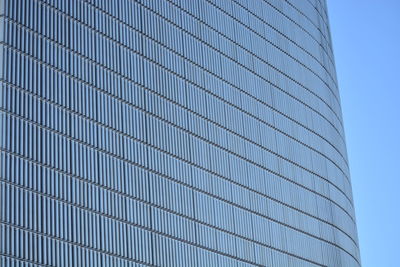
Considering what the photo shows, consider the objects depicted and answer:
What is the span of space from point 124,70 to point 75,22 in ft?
28.3

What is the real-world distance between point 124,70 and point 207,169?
16008 millimetres

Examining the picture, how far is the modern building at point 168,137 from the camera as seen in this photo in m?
102

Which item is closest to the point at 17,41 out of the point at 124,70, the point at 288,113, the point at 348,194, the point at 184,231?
the point at 124,70

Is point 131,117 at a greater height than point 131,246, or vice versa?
point 131,117

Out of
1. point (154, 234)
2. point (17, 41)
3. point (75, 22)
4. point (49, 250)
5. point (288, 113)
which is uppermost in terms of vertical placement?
point (288, 113)

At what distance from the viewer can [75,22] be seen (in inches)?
4414

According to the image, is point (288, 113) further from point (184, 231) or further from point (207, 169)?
point (184, 231)

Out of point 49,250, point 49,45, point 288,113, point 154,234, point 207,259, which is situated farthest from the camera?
point 288,113

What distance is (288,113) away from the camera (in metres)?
152

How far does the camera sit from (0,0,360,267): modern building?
333 feet

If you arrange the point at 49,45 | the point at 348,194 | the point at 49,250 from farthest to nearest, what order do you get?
the point at 348,194, the point at 49,45, the point at 49,250

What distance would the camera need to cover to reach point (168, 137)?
122 metres

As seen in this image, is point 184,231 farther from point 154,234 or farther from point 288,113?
point 288,113

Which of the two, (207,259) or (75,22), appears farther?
(207,259)
